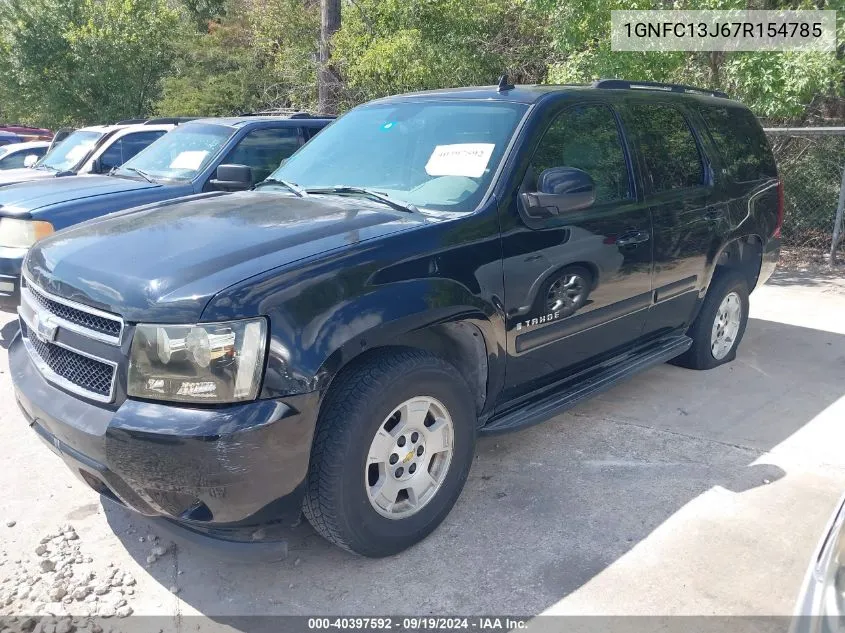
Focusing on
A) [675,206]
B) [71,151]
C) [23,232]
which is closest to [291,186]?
[675,206]

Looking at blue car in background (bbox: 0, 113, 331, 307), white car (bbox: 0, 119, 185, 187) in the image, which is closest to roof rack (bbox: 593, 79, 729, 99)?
blue car in background (bbox: 0, 113, 331, 307)

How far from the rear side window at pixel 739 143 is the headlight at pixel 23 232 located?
503cm

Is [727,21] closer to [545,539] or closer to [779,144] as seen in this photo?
[779,144]

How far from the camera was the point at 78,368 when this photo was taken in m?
2.85

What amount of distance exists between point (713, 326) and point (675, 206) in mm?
1254

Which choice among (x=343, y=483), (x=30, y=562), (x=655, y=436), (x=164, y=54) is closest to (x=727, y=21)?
(x=655, y=436)

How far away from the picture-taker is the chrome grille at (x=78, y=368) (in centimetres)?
272

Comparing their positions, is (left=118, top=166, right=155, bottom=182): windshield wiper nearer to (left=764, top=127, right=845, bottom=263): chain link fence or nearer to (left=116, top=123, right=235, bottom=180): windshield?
(left=116, top=123, right=235, bottom=180): windshield

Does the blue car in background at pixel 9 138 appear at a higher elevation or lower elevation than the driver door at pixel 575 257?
higher

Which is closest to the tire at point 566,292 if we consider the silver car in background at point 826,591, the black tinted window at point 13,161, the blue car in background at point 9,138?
the silver car in background at point 826,591

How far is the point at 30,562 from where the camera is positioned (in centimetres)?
317

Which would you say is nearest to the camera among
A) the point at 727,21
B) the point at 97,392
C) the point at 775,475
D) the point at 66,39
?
the point at 97,392

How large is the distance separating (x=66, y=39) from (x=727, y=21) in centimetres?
2189

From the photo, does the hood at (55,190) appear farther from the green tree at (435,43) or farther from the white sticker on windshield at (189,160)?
the green tree at (435,43)
